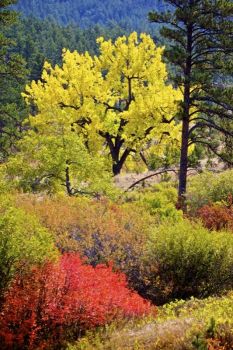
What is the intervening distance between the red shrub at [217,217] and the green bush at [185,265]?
3.61 metres

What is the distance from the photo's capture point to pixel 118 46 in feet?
91.9

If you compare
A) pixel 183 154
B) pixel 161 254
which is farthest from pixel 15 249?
pixel 183 154

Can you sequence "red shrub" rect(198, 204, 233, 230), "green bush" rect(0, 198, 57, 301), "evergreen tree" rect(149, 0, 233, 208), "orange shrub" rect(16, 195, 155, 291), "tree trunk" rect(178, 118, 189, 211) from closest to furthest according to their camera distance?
"green bush" rect(0, 198, 57, 301), "orange shrub" rect(16, 195, 155, 291), "red shrub" rect(198, 204, 233, 230), "evergreen tree" rect(149, 0, 233, 208), "tree trunk" rect(178, 118, 189, 211)

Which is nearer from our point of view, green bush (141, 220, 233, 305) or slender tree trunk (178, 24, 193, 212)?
green bush (141, 220, 233, 305)

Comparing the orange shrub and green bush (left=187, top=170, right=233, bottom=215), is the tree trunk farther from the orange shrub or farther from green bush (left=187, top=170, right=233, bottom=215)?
the orange shrub

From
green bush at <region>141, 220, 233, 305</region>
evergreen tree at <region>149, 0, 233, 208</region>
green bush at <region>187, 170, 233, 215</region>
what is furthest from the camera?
green bush at <region>187, 170, 233, 215</region>

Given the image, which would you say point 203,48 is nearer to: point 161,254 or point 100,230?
point 100,230

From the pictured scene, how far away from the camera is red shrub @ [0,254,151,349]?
792cm

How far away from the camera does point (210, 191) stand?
19062 mm

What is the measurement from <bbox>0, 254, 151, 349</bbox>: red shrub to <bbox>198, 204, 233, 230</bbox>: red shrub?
22.6ft

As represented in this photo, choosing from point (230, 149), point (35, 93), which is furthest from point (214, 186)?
point (35, 93)

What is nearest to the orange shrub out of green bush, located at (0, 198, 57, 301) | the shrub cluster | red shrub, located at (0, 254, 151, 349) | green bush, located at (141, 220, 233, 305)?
the shrub cluster

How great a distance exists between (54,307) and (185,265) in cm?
369

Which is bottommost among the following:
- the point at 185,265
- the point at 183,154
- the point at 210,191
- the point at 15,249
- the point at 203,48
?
the point at 185,265
